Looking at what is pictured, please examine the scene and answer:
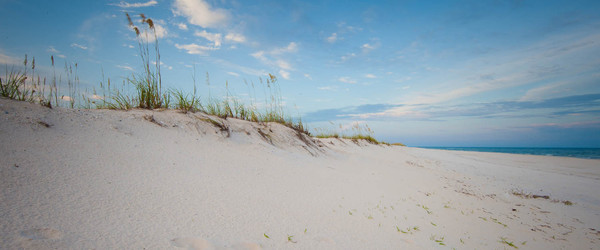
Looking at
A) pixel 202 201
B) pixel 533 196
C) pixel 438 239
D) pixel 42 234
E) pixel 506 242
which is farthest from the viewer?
pixel 533 196

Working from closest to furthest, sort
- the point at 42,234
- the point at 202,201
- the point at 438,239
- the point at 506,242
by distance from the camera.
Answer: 1. the point at 42,234
2. the point at 202,201
3. the point at 438,239
4. the point at 506,242

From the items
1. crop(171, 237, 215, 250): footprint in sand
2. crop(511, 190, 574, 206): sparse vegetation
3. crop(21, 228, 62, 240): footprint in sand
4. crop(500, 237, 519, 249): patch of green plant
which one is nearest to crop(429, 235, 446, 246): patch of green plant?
crop(500, 237, 519, 249): patch of green plant

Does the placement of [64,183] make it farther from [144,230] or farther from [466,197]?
[466,197]

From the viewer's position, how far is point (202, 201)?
1682mm

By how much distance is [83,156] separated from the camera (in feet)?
5.93

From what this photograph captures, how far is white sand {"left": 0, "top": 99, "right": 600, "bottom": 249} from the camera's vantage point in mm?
1222

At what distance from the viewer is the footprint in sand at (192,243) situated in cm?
123

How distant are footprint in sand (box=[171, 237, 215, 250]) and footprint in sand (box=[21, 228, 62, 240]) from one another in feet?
1.57

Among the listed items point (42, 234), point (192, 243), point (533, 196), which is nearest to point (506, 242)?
point (192, 243)

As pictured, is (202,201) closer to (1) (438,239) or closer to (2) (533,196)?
(1) (438,239)

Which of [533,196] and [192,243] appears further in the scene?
[533,196]

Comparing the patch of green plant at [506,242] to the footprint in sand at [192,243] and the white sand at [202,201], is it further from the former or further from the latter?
the footprint in sand at [192,243]

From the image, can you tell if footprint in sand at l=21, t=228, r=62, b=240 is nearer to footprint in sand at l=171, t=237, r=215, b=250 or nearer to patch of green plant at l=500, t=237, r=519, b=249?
footprint in sand at l=171, t=237, r=215, b=250

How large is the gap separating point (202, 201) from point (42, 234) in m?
0.79
